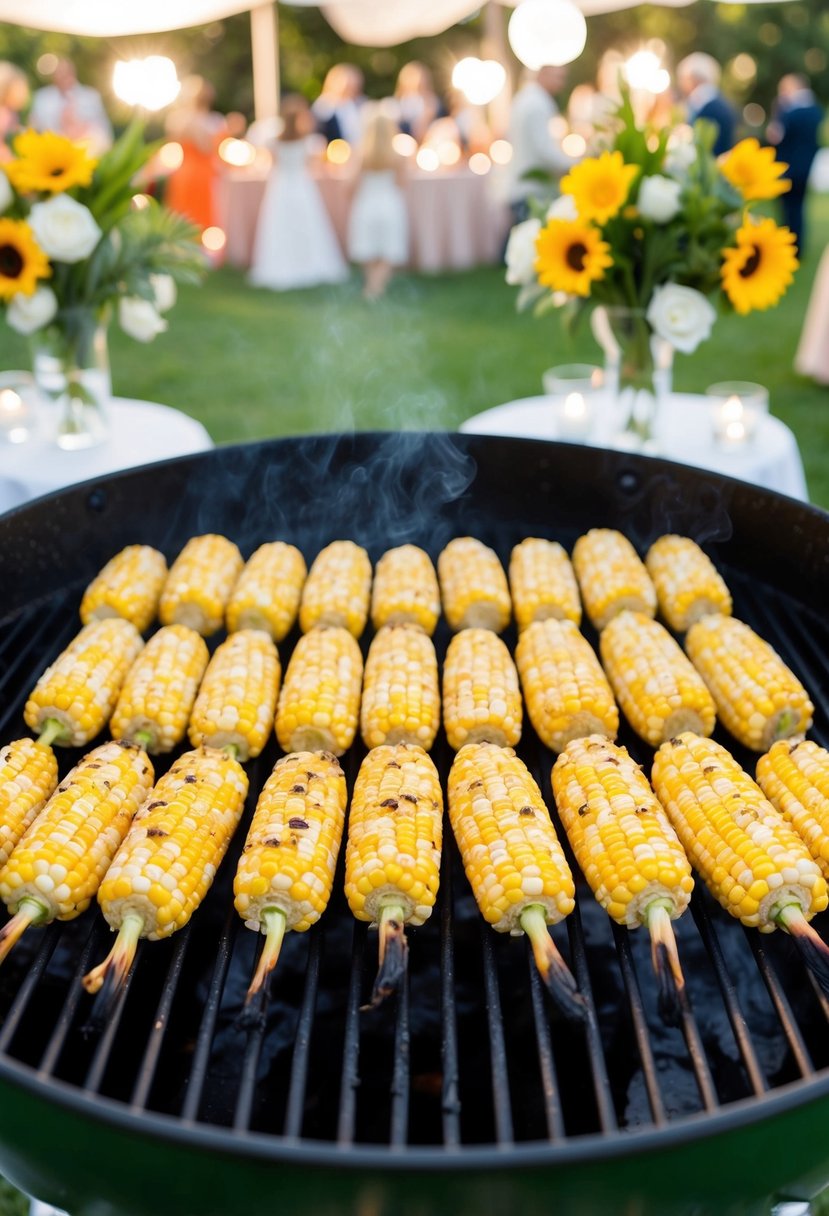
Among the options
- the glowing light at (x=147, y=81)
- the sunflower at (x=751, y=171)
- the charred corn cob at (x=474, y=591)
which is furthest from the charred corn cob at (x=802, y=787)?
the glowing light at (x=147, y=81)

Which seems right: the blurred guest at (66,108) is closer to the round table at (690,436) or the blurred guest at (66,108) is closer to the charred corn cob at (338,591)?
the round table at (690,436)

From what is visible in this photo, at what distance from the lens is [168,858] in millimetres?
1871

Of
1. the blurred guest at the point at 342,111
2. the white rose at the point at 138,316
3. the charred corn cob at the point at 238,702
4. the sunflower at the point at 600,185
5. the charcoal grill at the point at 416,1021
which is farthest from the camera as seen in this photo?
the blurred guest at the point at 342,111

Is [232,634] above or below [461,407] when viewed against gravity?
above

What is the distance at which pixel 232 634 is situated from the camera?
→ 9.73 feet

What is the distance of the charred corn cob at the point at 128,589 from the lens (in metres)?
2.84

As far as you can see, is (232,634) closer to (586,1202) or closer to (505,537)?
(505,537)

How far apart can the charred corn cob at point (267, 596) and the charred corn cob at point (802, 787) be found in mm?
1391

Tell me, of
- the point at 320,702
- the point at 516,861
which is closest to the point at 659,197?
the point at 320,702

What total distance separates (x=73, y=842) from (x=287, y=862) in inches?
17.1

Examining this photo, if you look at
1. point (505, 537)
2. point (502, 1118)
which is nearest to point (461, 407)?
point (505, 537)

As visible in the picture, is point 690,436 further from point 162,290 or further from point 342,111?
point 342,111

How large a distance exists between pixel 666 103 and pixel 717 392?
33.0 ft

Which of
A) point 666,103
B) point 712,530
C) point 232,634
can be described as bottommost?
point 232,634
